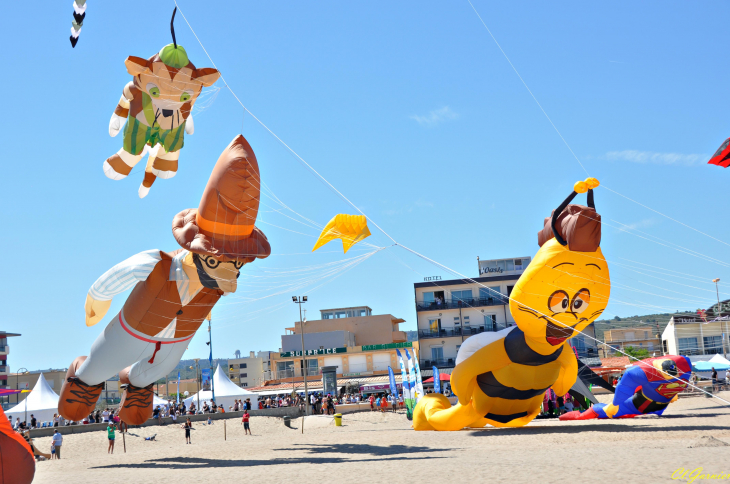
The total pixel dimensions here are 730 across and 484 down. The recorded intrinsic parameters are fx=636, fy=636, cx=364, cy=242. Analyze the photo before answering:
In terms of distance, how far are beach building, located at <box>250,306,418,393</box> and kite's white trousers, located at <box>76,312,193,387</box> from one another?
34.6m

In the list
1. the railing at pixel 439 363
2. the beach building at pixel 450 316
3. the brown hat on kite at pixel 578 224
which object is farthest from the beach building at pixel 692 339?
the brown hat on kite at pixel 578 224

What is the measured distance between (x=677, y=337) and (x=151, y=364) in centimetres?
4963

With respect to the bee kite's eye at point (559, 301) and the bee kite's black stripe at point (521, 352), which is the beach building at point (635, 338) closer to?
the bee kite's black stripe at point (521, 352)

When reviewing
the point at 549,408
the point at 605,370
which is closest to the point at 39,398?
the point at 549,408

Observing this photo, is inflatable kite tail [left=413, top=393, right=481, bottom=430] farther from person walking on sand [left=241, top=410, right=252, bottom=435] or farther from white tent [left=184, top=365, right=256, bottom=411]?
white tent [left=184, top=365, right=256, bottom=411]

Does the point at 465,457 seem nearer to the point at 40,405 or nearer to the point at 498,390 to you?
the point at 498,390

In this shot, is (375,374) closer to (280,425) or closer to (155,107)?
(280,425)

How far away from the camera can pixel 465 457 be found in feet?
43.4

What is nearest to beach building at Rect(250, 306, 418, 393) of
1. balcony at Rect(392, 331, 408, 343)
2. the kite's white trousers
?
balcony at Rect(392, 331, 408, 343)

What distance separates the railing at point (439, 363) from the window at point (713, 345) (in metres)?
23.2

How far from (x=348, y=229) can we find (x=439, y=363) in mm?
34850

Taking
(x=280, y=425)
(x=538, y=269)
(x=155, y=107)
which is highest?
(x=155, y=107)

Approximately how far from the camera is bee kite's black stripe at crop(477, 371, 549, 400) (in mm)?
17359

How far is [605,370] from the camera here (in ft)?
116
